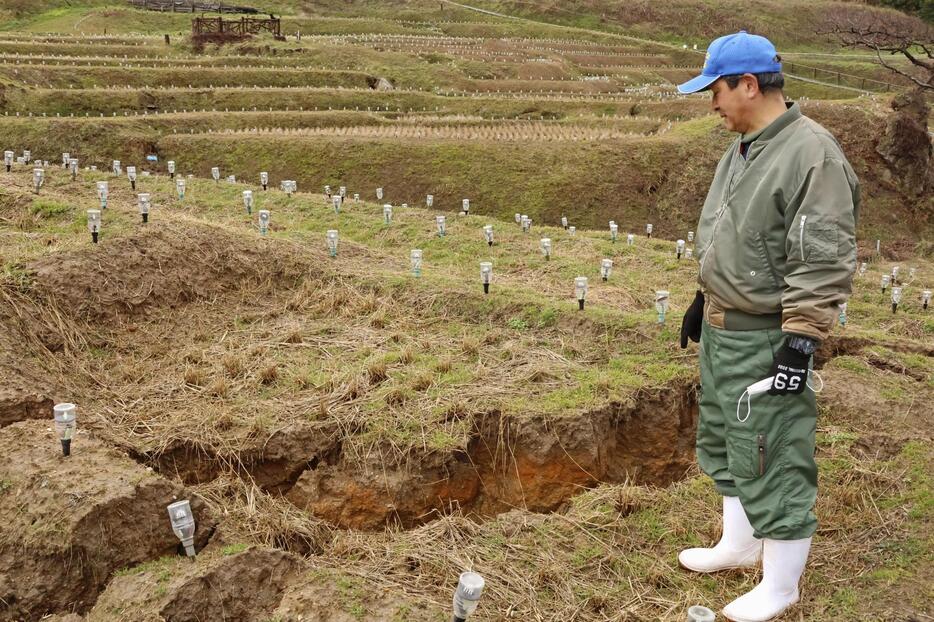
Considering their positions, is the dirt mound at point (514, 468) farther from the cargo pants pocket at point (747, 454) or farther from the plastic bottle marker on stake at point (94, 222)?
the plastic bottle marker on stake at point (94, 222)

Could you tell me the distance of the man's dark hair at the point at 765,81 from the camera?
3.62 m

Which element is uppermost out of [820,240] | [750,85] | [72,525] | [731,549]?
[750,85]

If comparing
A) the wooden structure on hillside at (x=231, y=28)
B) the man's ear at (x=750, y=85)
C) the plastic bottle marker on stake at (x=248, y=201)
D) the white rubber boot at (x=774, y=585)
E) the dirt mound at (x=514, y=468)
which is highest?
the wooden structure on hillside at (x=231, y=28)

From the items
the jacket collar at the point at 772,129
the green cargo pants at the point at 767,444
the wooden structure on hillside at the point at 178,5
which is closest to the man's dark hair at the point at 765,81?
the jacket collar at the point at 772,129

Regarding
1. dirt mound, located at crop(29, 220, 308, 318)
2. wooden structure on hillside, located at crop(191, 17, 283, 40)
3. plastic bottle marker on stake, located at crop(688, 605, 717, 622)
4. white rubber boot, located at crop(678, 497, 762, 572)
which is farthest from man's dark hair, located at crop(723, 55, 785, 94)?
wooden structure on hillside, located at crop(191, 17, 283, 40)

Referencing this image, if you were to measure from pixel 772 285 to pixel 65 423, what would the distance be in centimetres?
377

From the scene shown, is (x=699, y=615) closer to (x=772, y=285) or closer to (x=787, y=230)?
(x=772, y=285)

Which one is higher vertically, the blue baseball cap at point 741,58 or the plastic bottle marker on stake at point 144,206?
the blue baseball cap at point 741,58

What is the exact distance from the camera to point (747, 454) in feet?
11.9

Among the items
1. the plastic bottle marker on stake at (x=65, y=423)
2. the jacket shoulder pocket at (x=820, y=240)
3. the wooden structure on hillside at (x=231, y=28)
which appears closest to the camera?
the jacket shoulder pocket at (x=820, y=240)

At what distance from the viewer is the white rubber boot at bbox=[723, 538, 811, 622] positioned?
11.8 ft

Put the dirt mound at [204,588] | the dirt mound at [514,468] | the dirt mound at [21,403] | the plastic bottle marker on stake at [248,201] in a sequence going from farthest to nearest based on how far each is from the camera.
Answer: the plastic bottle marker on stake at [248,201]
the dirt mound at [514,468]
the dirt mound at [21,403]
the dirt mound at [204,588]

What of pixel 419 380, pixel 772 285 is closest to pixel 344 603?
pixel 419 380

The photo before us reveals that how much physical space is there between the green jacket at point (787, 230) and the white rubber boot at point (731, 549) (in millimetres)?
1153
